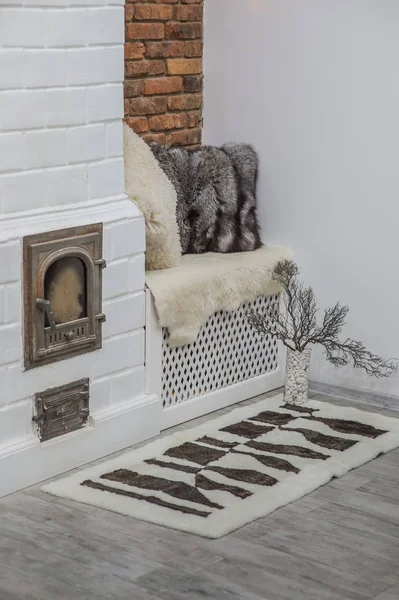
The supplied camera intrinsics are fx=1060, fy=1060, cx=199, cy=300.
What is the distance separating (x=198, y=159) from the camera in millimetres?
4113

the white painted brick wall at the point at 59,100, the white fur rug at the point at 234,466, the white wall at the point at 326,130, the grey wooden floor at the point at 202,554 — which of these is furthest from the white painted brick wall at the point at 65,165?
the white wall at the point at 326,130

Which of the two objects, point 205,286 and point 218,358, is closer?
point 205,286

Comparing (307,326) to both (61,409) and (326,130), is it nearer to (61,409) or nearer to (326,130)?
(326,130)

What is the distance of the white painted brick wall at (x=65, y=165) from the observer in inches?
122

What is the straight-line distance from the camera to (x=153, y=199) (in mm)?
3664

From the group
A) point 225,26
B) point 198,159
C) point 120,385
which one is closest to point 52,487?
point 120,385

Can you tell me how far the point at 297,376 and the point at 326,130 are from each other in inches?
38.0

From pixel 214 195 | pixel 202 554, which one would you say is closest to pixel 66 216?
pixel 214 195

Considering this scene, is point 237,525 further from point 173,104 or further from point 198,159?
point 173,104

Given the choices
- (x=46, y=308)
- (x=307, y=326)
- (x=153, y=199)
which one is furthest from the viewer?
(x=307, y=326)

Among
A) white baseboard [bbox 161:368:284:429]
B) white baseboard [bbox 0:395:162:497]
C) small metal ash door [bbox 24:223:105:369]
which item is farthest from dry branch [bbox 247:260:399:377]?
small metal ash door [bbox 24:223:105:369]

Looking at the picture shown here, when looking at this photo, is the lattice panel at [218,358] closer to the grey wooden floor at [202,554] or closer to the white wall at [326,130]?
the white wall at [326,130]

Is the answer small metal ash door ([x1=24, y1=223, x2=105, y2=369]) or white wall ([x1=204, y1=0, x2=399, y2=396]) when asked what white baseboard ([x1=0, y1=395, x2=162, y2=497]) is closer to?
small metal ash door ([x1=24, y1=223, x2=105, y2=369])

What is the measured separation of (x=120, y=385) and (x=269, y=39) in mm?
1578
